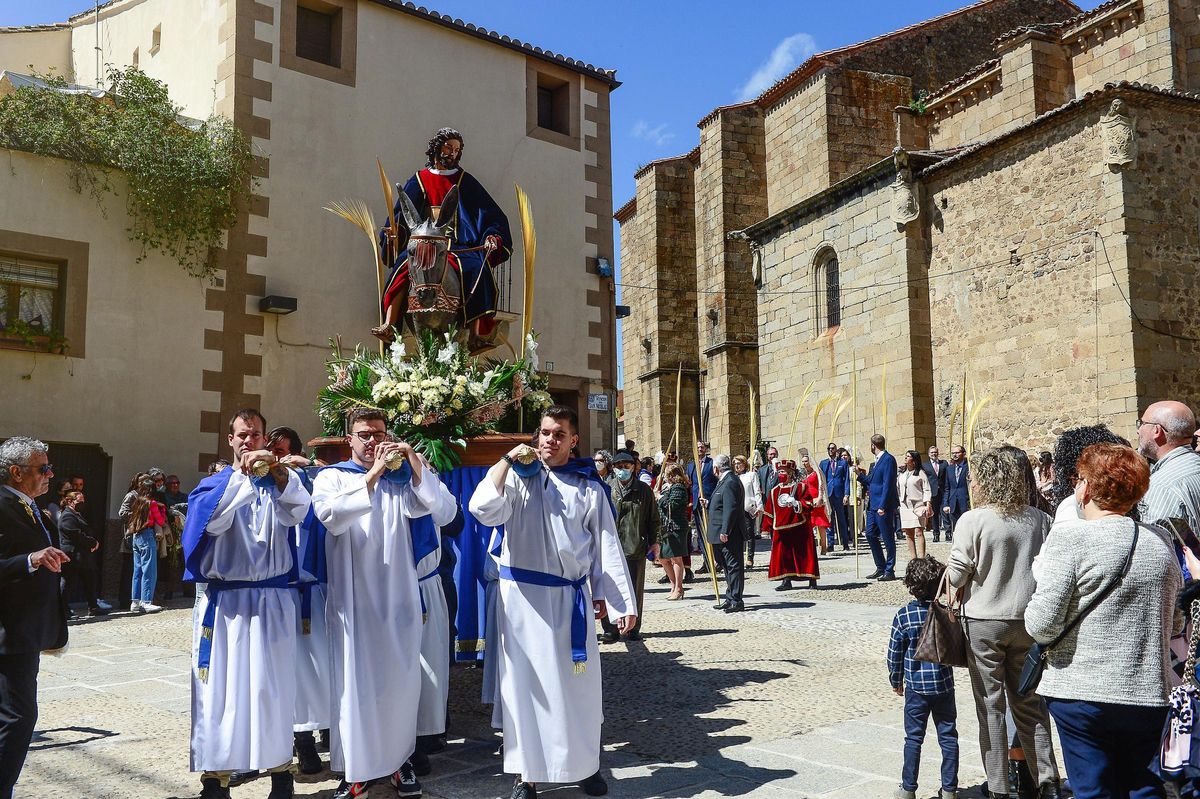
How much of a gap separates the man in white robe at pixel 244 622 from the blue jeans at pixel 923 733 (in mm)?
2829

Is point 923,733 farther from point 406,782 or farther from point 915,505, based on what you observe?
point 915,505

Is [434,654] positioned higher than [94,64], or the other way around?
[94,64]

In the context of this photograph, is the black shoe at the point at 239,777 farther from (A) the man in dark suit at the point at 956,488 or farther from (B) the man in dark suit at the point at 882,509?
(A) the man in dark suit at the point at 956,488

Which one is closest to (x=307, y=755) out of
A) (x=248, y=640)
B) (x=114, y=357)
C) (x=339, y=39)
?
(x=248, y=640)

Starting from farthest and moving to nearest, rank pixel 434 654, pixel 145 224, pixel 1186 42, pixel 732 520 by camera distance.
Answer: pixel 1186 42
pixel 145 224
pixel 732 520
pixel 434 654

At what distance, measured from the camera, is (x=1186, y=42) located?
20.4 m

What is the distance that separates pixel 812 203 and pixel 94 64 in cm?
1587

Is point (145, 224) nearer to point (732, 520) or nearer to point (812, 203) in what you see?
point (732, 520)

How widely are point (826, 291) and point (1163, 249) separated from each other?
8.18 m

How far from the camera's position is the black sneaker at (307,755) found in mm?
5449

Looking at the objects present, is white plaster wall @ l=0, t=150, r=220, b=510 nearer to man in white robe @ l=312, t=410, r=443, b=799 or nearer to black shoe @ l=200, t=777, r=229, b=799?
man in white robe @ l=312, t=410, r=443, b=799

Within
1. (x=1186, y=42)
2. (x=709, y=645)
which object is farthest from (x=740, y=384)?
(x=709, y=645)

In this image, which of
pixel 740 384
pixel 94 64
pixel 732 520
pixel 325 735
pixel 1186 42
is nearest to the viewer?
pixel 325 735

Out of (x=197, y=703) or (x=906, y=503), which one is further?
(x=906, y=503)
